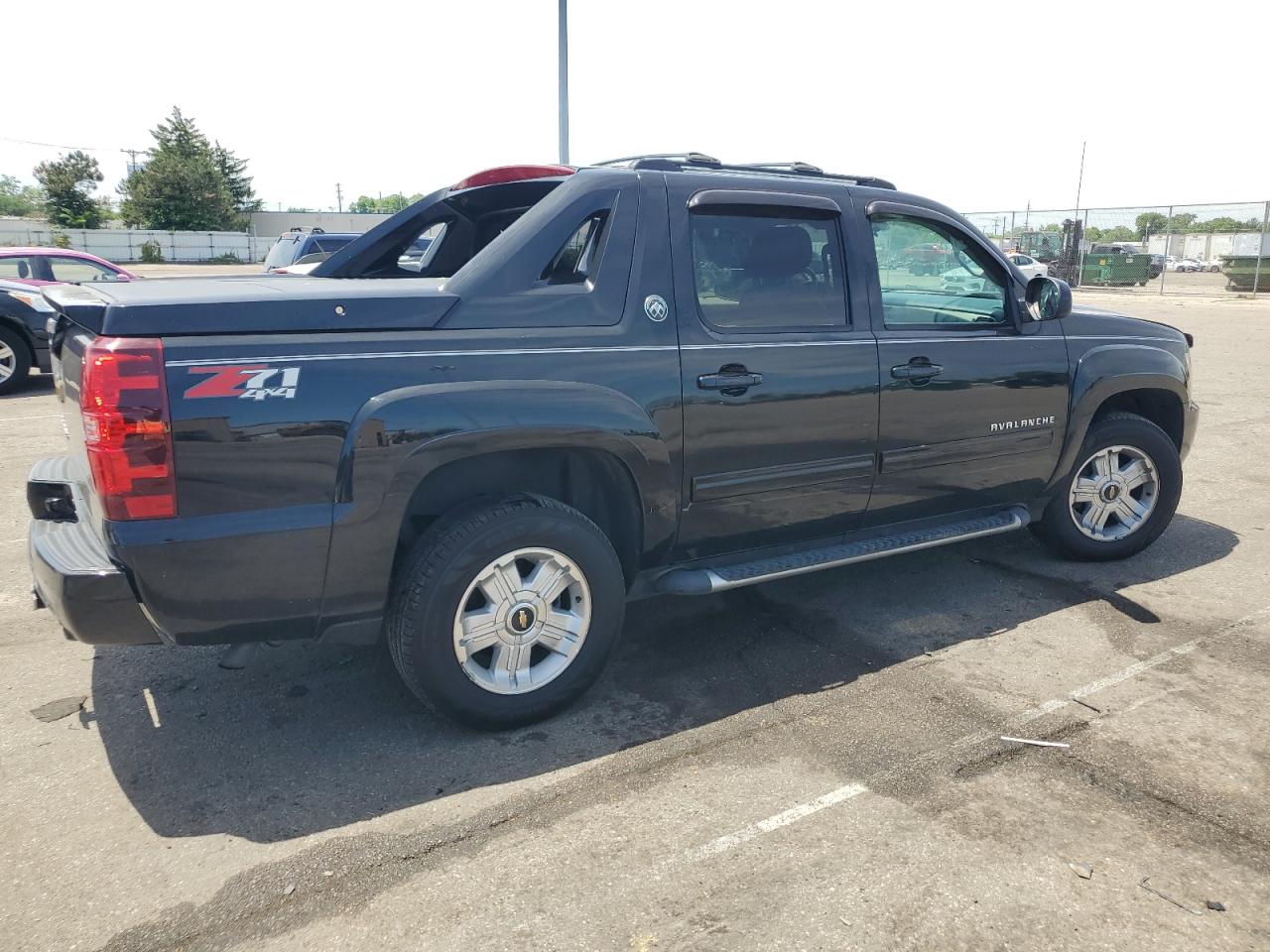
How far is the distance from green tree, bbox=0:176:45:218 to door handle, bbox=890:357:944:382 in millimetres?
139790

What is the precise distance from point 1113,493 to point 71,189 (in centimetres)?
8081

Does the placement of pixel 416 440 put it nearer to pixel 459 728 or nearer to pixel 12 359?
pixel 459 728

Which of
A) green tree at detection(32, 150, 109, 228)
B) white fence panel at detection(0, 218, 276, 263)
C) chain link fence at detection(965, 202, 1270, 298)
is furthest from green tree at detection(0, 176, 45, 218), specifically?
chain link fence at detection(965, 202, 1270, 298)

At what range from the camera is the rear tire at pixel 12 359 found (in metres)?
10.6

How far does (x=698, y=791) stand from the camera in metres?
3.07

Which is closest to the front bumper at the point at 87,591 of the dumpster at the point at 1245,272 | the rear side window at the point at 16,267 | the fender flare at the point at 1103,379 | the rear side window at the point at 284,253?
the fender flare at the point at 1103,379

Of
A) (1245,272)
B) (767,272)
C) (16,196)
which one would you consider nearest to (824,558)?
(767,272)

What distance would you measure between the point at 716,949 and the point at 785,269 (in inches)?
101

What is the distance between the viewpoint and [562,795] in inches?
120

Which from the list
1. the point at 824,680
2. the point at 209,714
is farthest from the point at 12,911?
the point at 824,680

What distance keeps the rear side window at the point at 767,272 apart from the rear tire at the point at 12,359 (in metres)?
9.88

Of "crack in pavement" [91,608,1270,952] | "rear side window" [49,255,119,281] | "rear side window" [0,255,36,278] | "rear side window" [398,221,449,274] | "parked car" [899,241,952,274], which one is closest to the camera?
"crack in pavement" [91,608,1270,952]

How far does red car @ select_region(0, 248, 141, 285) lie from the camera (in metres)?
11.6

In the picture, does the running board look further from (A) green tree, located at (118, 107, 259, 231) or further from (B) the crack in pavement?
(A) green tree, located at (118, 107, 259, 231)
